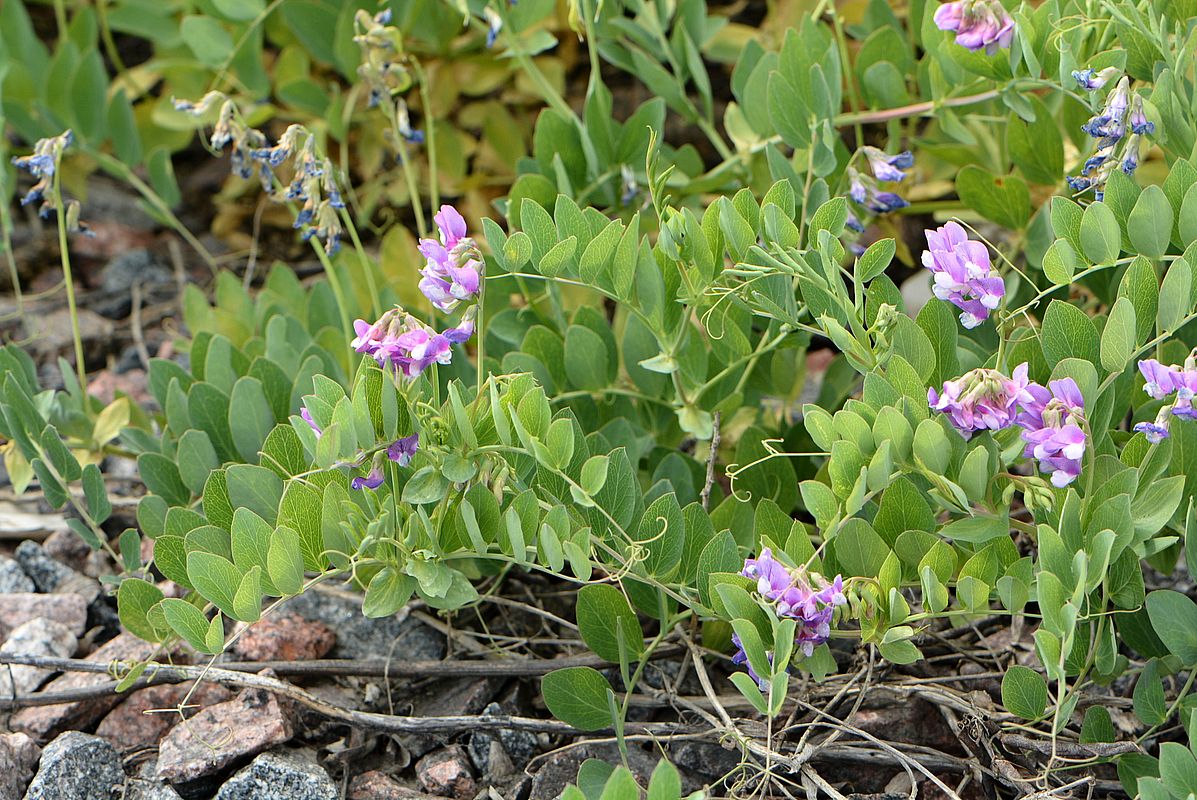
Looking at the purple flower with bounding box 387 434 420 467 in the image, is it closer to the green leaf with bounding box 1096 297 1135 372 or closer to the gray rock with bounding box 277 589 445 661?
the gray rock with bounding box 277 589 445 661

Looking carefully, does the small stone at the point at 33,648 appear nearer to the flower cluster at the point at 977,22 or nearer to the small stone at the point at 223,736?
the small stone at the point at 223,736

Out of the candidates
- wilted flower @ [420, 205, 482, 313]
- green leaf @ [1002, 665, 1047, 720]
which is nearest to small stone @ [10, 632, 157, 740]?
wilted flower @ [420, 205, 482, 313]

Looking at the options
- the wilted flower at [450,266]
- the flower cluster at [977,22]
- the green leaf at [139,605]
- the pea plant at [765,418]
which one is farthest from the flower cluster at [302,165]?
the flower cluster at [977,22]

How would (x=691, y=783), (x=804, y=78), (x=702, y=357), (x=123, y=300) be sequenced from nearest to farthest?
1. (x=691, y=783)
2. (x=702, y=357)
3. (x=804, y=78)
4. (x=123, y=300)

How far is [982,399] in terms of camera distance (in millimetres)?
1102

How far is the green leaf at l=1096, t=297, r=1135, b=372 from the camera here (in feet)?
3.81

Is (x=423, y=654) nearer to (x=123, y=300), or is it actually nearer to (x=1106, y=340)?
(x=1106, y=340)

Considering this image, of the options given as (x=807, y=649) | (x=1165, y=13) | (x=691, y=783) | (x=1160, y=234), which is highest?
(x=1165, y=13)

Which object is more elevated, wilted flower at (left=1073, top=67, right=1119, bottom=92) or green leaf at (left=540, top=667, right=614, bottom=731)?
wilted flower at (left=1073, top=67, right=1119, bottom=92)

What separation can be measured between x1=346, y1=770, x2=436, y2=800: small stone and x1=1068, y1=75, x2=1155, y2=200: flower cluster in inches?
Answer: 36.7

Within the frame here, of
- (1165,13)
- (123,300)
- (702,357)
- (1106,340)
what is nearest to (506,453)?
(702,357)

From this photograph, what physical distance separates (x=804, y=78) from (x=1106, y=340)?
0.58 metres

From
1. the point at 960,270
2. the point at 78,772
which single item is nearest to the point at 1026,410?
the point at 960,270

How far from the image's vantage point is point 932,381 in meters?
1.31
